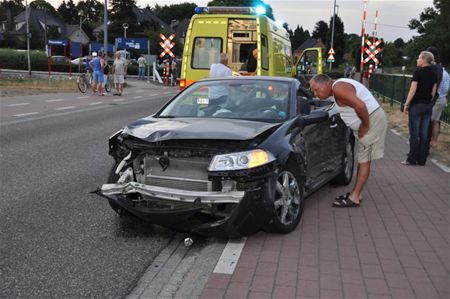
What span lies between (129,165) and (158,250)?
89cm

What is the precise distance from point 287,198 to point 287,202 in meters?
0.04

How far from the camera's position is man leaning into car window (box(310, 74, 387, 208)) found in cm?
539

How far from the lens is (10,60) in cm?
4434

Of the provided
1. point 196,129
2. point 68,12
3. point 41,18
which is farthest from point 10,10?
point 196,129

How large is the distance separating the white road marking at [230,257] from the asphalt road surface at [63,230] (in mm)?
618

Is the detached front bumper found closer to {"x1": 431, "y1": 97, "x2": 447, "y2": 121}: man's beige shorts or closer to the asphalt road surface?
the asphalt road surface

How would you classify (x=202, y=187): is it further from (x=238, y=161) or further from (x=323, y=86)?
(x=323, y=86)

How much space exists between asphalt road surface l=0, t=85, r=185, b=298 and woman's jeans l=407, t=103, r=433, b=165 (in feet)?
16.5

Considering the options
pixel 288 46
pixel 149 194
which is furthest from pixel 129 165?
pixel 288 46

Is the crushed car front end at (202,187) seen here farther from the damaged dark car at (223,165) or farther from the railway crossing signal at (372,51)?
the railway crossing signal at (372,51)

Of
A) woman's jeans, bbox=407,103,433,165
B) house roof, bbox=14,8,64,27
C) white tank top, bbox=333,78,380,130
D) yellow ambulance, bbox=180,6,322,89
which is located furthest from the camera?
house roof, bbox=14,8,64,27

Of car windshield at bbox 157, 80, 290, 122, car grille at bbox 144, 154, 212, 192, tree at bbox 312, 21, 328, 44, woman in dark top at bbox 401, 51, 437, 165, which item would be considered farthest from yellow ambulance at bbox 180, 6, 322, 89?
tree at bbox 312, 21, 328, 44

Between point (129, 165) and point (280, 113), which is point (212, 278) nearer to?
Answer: point (129, 165)

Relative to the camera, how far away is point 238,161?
4.19 m
